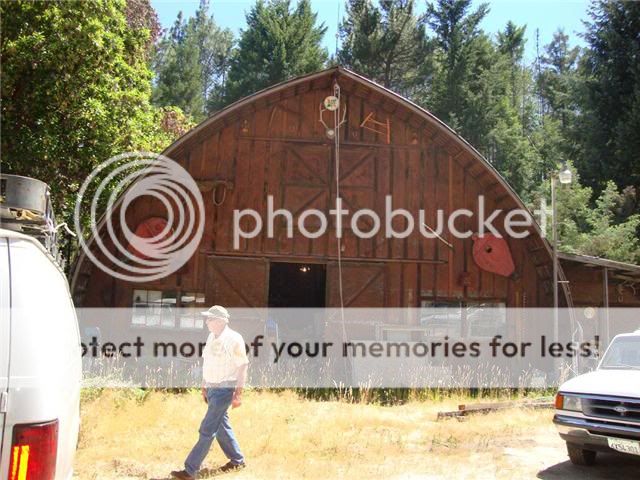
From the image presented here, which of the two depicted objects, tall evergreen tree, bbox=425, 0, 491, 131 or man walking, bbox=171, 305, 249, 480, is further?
tall evergreen tree, bbox=425, 0, 491, 131

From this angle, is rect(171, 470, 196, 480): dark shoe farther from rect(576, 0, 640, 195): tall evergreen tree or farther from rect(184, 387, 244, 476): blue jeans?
rect(576, 0, 640, 195): tall evergreen tree

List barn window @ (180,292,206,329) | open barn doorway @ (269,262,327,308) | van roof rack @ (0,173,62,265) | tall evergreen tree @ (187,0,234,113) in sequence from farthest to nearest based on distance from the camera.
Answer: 1. tall evergreen tree @ (187,0,234,113)
2. open barn doorway @ (269,262,327,308)
3. barn window @ (180,292,206,329)
4. van roof rack @ (0,173,62,265)

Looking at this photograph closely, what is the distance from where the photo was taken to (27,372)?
284cm

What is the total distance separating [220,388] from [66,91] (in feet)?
33.6

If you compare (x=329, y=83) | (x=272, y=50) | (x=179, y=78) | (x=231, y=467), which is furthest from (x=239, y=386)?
(x=179, y=78)

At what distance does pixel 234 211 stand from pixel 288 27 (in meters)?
27.7

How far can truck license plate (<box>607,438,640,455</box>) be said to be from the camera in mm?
6074

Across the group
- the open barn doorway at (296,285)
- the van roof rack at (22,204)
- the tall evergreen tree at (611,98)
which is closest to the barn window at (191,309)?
the open barn doorway at (296,285)

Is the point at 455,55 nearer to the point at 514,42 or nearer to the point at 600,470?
the point at 514,42

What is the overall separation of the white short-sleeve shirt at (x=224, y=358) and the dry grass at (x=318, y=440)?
1126mm

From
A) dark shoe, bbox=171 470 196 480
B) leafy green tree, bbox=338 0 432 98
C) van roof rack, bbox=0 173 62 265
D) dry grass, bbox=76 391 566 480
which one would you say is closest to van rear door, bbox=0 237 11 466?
van roof rack, bbox=0 173 62 265

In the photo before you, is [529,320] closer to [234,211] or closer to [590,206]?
[234,211]

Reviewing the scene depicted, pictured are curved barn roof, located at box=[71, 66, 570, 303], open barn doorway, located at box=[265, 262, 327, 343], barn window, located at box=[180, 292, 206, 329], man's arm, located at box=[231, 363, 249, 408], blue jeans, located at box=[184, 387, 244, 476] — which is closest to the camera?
blue jeans, located at box=[184, 387, 244, 476]

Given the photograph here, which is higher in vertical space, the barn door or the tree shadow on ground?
the barn door
